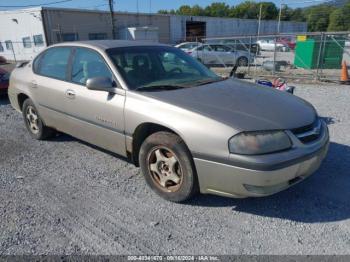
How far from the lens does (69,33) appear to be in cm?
3206

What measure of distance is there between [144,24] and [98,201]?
40.0m

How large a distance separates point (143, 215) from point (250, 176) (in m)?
1.13

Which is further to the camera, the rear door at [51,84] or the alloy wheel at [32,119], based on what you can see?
the alloy wheel at [32,119]

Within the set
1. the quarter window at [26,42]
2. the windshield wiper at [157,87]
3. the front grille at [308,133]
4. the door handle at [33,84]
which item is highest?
the windshield wiper at [157,87]

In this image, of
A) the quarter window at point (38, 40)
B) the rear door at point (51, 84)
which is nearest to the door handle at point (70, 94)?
the rear door at point (51, 84)

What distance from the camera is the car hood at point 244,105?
8.98 feet

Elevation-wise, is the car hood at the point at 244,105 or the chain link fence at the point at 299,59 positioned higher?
the car hood at the point at 244,105

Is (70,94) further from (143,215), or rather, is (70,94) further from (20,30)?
(20,30)

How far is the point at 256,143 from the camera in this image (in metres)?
2.60

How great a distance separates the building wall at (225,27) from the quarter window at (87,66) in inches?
1598

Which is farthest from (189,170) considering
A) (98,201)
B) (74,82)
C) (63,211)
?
(74,82)

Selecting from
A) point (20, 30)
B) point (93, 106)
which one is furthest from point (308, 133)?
point (20, 30)

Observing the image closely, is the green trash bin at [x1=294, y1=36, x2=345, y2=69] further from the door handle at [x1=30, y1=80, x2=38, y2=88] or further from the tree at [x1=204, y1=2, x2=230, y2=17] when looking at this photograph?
the tree at [x1=204, y1=2, x2=230, y2=17]

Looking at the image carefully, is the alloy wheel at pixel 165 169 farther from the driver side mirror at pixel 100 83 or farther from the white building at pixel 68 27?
the white building at pixel 68 27
